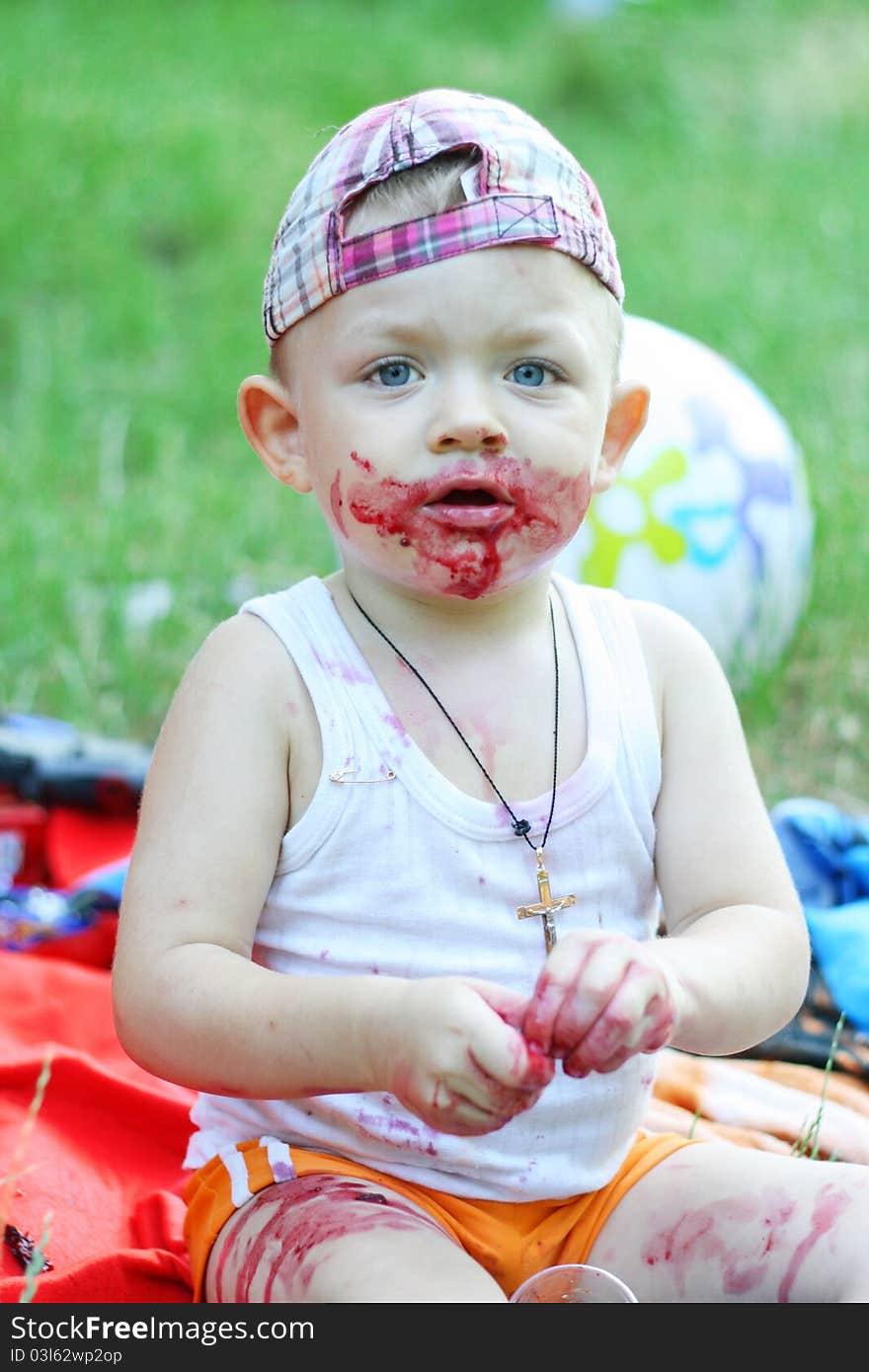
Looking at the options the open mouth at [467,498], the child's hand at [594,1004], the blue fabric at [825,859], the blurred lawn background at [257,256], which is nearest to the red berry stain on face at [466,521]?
the open mouth at [467,498]

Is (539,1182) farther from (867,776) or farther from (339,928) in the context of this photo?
(867,776)

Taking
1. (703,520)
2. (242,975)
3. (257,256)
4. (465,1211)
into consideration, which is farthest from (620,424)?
(257,256)

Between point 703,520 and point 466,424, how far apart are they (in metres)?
1.76

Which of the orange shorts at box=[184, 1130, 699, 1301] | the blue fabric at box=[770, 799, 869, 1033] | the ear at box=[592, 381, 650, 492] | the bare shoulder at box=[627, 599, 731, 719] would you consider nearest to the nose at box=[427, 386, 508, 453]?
the ear at box=[592, 381, 650, 492]

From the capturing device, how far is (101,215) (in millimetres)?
6496

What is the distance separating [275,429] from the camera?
1.78 m

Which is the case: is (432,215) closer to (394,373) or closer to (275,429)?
(394,373)

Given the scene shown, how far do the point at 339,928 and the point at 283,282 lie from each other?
A: 26.4 inches

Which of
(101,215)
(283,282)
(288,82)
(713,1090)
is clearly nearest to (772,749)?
(713,1090)

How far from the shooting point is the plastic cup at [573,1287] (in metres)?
1.58

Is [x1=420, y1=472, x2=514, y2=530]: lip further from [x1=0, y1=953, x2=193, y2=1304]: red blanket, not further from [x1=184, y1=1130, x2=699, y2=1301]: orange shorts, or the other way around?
[x1=0, y1=953, x2=193, y2=1304]: red blanket

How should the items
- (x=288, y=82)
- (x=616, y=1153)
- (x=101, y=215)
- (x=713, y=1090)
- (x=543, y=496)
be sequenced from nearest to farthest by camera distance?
(x=543, y=496) < (x=616, y=1153) < (x=713, y=1090) < (x=101, y=215) < (x=288, y=82)

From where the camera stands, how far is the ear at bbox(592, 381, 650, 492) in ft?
5.84

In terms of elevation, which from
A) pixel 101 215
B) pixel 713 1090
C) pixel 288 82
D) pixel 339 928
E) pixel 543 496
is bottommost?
pixel 713 1090
